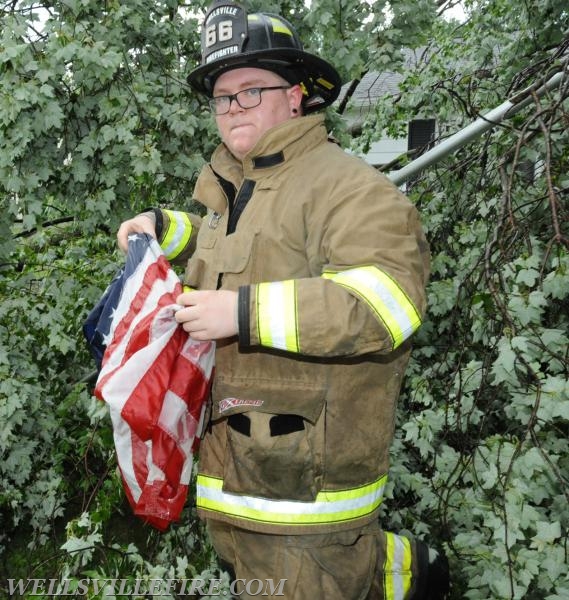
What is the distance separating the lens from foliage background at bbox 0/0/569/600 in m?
2.09

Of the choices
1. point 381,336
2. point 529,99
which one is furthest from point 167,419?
point 529,99

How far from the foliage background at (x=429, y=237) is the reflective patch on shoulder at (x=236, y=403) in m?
0.76

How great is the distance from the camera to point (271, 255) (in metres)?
1.83

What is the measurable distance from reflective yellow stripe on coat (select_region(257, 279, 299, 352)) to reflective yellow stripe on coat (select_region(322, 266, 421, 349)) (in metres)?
0.13

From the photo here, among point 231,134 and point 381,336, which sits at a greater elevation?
point 231,134

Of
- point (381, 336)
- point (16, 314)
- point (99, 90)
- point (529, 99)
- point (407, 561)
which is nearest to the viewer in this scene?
point (381, 336)

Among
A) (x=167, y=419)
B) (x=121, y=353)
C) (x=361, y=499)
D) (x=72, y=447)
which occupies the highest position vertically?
(x=121, y=353)

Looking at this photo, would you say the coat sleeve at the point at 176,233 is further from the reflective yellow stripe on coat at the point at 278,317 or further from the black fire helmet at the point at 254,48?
the reflective yellow stripe on coat at the point at 278,317

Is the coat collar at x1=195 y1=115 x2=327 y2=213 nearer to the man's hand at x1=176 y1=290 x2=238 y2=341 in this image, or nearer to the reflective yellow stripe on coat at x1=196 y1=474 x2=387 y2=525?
the man's hand at x1=176 y1=290 x2=238 y2=341

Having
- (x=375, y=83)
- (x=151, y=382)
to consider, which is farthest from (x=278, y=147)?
(x=375, y=83)

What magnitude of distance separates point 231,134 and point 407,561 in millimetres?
1572

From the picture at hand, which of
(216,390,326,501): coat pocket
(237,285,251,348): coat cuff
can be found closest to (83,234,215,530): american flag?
(216,390,326,501): coat pocket

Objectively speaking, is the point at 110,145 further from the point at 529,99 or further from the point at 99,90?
the point at 529,99

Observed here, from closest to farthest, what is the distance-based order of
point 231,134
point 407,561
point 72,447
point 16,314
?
point 231,134, point 407,561, point 16,314, point 72,447
